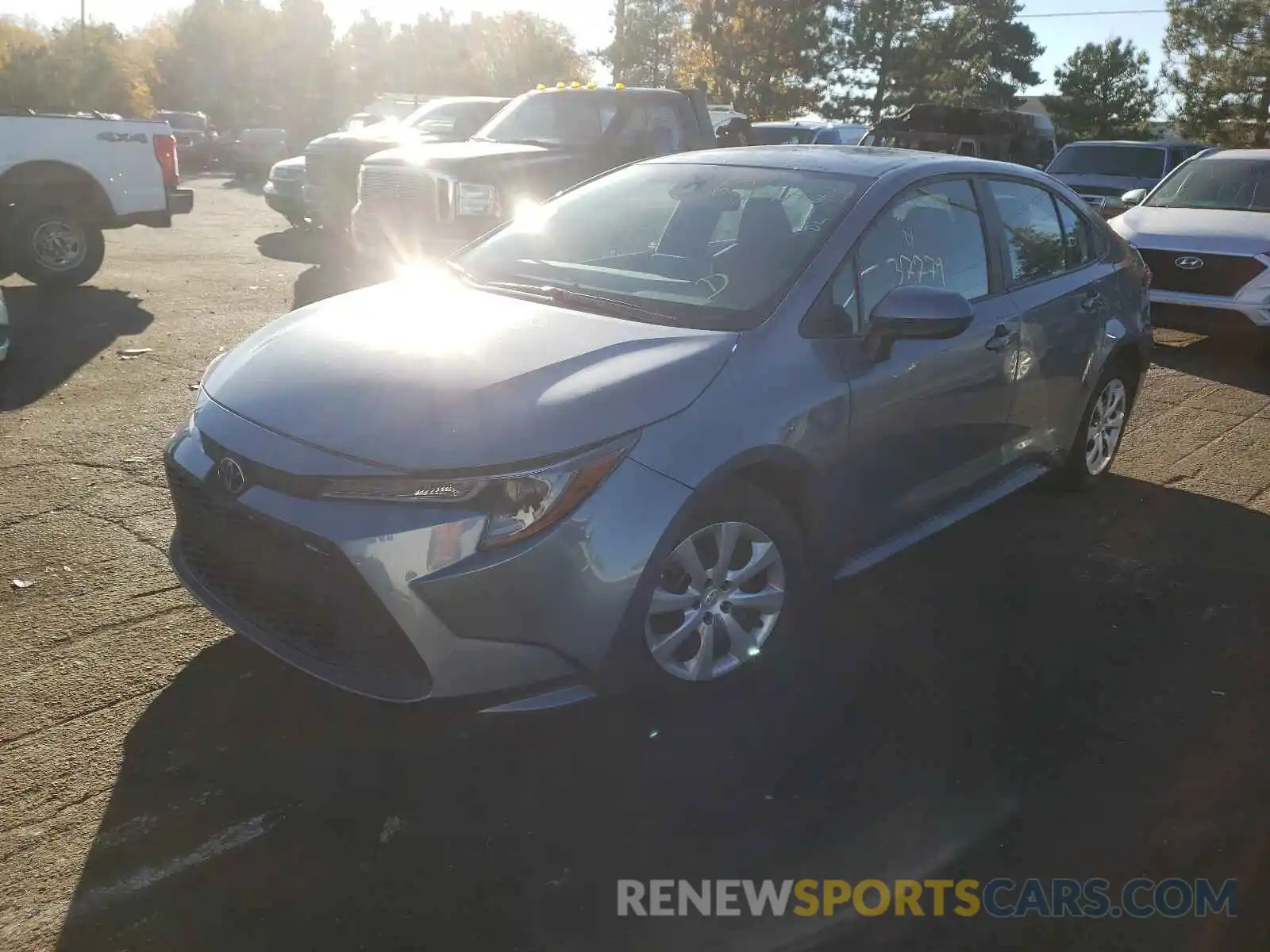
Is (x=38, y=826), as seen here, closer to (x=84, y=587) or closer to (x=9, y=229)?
(x=84, y=587)

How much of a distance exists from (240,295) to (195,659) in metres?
7.03

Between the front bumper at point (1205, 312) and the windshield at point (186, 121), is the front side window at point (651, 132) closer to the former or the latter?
the front bumper at point (1205, 312)

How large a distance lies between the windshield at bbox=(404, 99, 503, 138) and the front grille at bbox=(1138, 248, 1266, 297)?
7446mm

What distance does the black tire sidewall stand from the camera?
10.2 ft

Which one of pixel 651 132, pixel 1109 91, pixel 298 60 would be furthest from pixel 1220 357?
pixel 298 60

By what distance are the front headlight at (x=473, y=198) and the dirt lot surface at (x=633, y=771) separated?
480cm

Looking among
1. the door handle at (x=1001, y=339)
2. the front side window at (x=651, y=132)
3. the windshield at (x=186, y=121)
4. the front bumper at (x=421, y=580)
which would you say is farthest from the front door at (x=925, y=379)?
the windshield at (x=186, y=121)

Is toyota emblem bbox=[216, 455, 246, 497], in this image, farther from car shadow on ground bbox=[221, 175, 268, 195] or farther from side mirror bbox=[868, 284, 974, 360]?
car shadow on ground bbox=[221, 175, 268, 195]

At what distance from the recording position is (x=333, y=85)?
64250mm

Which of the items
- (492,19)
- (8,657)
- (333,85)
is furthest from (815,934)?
(492,19)

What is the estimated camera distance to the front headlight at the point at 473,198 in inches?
362

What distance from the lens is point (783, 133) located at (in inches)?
946

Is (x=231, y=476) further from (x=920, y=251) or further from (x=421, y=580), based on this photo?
(x=920, y=251)

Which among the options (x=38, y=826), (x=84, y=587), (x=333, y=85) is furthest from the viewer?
(x=333, y=85)
